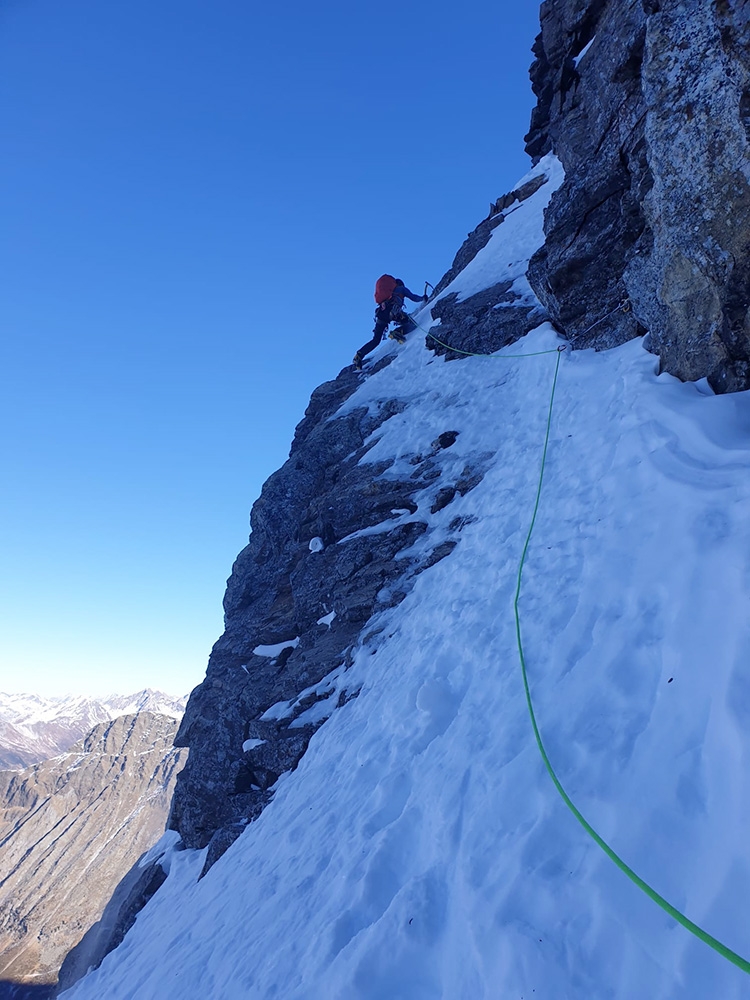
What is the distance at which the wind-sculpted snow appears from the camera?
3.07m

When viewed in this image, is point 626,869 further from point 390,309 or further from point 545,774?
point 390,309

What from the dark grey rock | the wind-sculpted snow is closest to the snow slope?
the wind-sculpted snow

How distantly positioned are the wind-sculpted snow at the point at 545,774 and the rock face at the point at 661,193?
2.96 feet

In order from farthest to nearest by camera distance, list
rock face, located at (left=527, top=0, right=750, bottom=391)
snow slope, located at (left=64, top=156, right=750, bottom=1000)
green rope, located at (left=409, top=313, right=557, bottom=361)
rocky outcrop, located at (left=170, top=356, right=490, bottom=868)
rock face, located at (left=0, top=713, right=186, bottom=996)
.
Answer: rock face, located at (left=0, top=713, right=186, bottom=996) → green rope, located at (left=409, top=313, right=557, bottom=361) → rocky outcrop, located at (left=170, top=356, right=490, bottom=868) → rock face, located at (left=527, top=0, right=750, bottom=391) → snow slope, located at (left=64, top=156, right=750, bottom=1000)

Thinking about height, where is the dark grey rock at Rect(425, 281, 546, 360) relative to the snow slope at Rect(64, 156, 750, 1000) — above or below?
above

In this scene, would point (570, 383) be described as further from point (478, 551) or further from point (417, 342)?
point (417, 342)

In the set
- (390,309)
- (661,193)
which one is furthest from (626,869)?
(390,309)

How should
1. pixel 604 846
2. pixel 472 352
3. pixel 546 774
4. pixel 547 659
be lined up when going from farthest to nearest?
pixel 472 352
pixel 547 659
pixel 546 774
pixel 604 846

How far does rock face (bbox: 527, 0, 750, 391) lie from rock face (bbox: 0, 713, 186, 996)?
9689cm

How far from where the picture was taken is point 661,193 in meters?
6.93

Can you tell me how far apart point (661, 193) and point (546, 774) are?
7.11m

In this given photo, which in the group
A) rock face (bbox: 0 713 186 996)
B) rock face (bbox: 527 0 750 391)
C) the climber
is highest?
the climber

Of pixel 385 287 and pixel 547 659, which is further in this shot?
pixel 385 287

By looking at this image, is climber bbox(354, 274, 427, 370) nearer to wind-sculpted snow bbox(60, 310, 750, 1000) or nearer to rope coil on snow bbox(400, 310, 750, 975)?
wind-sculpted snow bbox(60, 310, 750, 1000)
